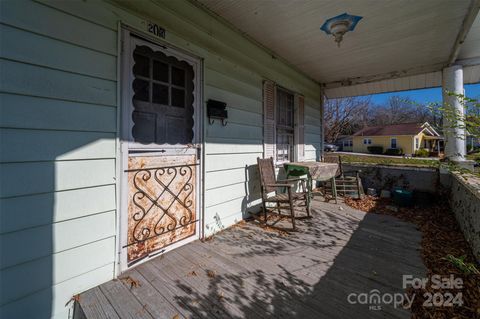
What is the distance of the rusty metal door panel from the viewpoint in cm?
207

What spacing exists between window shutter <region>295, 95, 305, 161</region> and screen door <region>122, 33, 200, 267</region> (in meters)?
2.83

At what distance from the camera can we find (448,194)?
13.8ft

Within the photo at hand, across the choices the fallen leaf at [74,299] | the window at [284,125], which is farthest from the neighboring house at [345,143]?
the fallen leaf at [74,299]

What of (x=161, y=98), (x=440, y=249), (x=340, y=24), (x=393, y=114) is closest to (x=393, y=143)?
(x=393, y=114)

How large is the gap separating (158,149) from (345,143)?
100ft

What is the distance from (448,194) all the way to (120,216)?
5714 millimetres

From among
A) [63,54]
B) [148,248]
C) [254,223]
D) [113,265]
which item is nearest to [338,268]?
[254,223]

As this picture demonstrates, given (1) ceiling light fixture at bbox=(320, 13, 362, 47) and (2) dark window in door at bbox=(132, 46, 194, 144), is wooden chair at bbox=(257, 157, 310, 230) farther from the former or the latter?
(1) ceiling light fixture at bbox=(320, 13, 362, 47)

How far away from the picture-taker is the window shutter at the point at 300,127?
4.78 meters

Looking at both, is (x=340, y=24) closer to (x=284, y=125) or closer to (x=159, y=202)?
(x=284, y=125)

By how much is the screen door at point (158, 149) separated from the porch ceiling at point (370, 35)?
1.01 meters

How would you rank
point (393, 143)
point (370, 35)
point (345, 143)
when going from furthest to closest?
point (345, 143) < point (393, 143) < point (370, 35)

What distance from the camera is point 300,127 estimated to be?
16.0ft

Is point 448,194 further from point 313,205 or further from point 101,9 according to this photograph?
point 101,9
